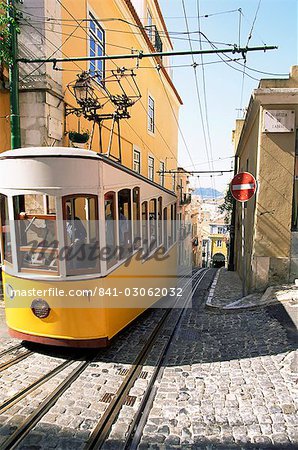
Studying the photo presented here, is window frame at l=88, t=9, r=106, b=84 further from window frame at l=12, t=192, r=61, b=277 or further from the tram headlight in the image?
the tram headlight

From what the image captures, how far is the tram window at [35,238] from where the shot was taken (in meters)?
4.27

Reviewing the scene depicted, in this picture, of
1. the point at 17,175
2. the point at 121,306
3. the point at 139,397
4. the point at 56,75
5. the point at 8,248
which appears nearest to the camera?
the point at 139,397

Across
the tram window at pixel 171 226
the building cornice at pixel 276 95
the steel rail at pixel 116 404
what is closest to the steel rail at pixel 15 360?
the steel rail at pixel 116 404

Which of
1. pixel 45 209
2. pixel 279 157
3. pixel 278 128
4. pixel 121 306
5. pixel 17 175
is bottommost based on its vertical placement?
pixel 121 306

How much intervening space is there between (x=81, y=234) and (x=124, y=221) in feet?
3.06

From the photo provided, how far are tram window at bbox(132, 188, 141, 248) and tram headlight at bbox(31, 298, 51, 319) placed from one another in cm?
187

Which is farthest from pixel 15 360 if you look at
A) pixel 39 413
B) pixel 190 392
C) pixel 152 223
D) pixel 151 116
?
pixel 151 116

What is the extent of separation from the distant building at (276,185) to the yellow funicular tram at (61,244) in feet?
11.8

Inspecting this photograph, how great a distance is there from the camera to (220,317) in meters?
6.12

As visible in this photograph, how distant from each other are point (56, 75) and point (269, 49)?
5816mm

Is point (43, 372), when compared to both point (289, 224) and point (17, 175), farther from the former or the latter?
point (289, 224)

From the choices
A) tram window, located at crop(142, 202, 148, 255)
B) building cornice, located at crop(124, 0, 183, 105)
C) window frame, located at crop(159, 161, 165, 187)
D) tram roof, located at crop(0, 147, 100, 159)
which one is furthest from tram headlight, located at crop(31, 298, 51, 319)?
window frame, located at crop(159, 161, 165, 187)

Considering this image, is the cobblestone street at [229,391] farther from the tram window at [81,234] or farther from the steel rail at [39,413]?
the tram window at [81,234]

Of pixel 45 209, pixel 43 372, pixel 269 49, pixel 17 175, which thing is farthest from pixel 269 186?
pixel 43 372
